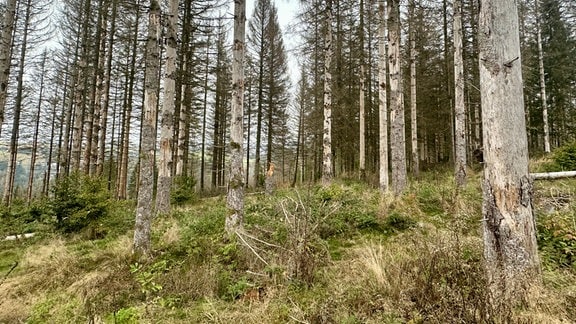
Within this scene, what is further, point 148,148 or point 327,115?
point 327,115

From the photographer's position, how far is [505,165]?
9.09ft

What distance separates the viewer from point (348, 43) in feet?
54.5

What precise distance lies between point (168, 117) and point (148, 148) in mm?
2435

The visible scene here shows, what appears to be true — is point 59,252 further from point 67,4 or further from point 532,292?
point 67,4

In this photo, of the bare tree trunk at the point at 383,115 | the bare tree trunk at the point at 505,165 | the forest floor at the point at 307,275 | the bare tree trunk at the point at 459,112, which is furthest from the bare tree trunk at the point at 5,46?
the bare tree trunk at the point at 459,112

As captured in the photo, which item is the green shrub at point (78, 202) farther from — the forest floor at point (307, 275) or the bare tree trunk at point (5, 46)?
the bare tree trunk at point (5, 46)

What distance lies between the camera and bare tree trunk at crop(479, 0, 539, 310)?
2.62 m

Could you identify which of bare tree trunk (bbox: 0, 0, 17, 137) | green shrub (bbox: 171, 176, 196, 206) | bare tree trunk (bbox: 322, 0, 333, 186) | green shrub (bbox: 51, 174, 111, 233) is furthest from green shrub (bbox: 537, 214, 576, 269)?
bare tree trunk (bbox: 0, 0, 17, 137)

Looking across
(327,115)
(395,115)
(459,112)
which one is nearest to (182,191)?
(327,115)

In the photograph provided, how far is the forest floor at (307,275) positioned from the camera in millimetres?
2633

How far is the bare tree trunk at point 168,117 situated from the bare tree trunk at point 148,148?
1.81 m

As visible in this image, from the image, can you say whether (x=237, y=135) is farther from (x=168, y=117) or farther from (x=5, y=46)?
(x=5, y=46)

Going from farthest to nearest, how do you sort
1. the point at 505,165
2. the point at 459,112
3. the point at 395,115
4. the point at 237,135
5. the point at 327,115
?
1. the point at 327,115
2. the point at 459,112
3. the point at 395,115
4. the point at 237,135
5. the point at 505,165

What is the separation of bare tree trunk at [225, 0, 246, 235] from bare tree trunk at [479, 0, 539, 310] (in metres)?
4.02
